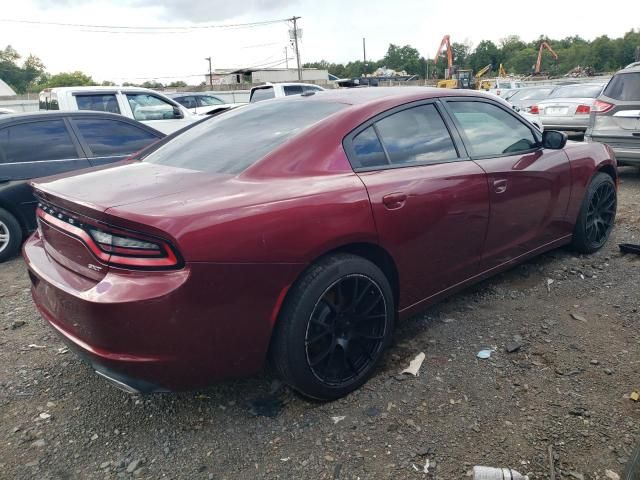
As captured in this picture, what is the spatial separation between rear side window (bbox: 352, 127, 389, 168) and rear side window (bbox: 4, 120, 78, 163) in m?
3.88

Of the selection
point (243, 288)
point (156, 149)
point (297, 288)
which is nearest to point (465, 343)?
point (297, 288)

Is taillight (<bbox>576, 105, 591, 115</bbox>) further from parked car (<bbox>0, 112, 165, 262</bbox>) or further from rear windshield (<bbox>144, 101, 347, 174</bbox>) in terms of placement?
rear windshield (<bbox>144, 101, 347, 174</bbox>)

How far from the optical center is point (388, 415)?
2.50 meters

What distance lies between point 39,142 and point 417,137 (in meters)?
4.15

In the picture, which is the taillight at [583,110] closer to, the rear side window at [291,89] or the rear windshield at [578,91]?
the rear windshield at [578,91]

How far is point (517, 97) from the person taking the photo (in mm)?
14539

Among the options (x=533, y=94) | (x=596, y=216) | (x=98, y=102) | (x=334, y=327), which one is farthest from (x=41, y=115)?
(x=533, y=94)

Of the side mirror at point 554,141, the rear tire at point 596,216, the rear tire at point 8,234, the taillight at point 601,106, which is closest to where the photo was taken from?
the side mirror at point 554,141

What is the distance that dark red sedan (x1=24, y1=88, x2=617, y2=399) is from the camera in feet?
6.74

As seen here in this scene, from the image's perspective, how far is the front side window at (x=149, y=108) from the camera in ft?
29.9

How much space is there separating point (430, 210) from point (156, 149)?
175 centimetres

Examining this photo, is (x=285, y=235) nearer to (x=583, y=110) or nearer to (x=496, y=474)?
(x=496, y=474)

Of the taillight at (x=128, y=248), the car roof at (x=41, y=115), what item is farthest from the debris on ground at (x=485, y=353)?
the car roof at (x=41, y=115)

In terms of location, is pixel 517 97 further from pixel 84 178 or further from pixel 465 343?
pixel 84 178
